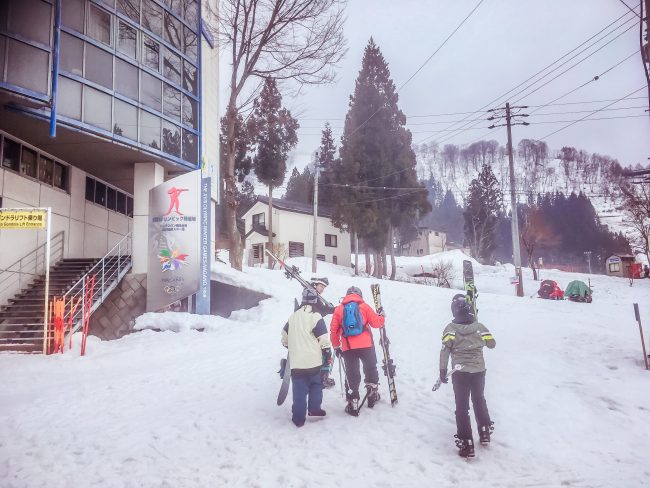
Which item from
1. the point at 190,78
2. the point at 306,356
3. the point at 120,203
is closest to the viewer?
the point at 306,356

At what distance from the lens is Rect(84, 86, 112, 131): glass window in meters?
12.5

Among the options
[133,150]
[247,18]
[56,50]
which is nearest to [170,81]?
[133,150]

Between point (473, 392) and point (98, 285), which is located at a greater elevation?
point (98, 285)

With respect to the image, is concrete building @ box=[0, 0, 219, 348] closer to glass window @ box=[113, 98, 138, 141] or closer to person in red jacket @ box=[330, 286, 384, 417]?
glass window @ box=[113, 98, 138, 141]

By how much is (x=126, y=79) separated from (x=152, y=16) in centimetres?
286

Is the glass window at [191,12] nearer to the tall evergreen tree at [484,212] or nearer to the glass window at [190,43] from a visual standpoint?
the glass window at [190,43]

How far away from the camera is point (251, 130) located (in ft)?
81.9

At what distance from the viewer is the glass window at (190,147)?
15.9 metres

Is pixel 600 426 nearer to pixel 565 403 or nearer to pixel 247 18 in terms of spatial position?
pixel 565 403

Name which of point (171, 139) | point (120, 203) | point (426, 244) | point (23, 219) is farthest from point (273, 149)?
point (426, 244)

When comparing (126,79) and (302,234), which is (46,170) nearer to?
(126,79)

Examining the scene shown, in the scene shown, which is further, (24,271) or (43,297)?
(24,271)

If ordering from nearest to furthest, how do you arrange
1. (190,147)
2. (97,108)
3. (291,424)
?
1. (291,424)
2. (97,108)
3. (190,147)

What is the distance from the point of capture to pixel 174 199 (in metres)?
14.3
